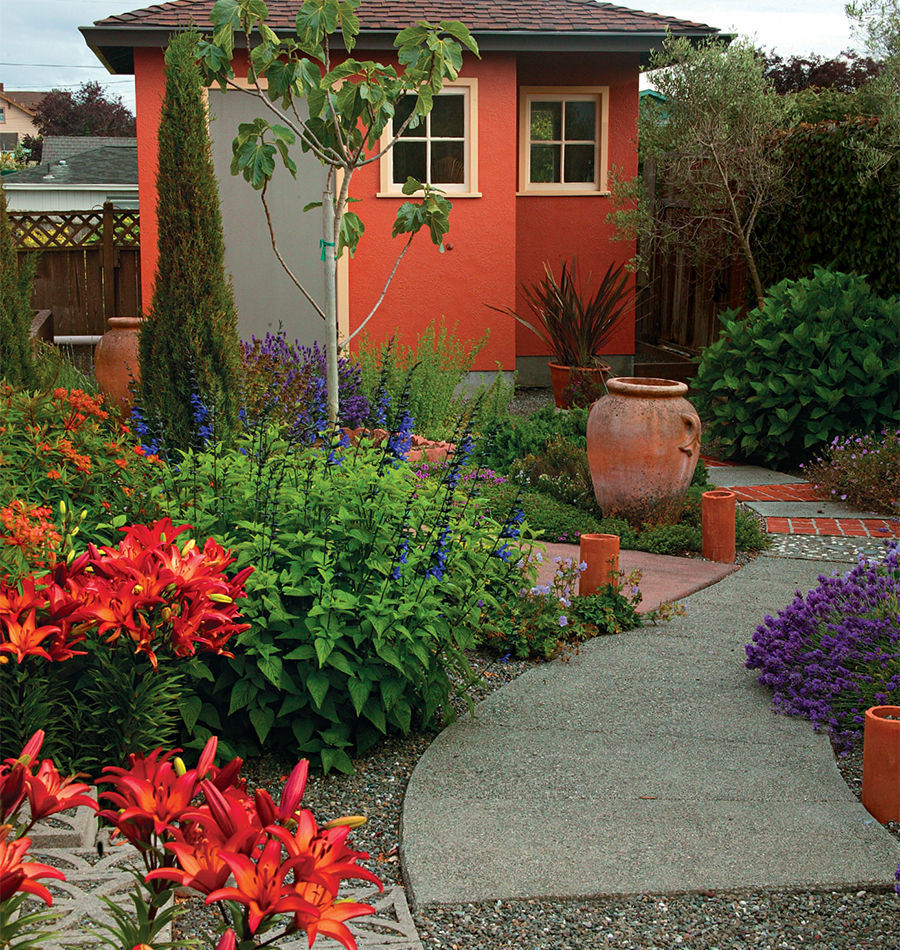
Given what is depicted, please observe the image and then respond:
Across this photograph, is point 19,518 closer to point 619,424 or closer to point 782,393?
→ point 619,424

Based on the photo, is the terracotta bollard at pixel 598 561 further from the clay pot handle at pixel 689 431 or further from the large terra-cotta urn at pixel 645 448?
the clay pot handle at pixel 689 431

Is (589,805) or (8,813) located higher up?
(8,813)

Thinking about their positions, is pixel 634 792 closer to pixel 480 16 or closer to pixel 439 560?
pixel 439 560

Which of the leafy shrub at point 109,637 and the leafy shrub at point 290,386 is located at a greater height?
the leafy shrub at point 290,386

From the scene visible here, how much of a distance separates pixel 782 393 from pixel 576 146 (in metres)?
5.21

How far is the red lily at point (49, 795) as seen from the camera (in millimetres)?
1607

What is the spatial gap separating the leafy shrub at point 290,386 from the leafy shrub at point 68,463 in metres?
1.65

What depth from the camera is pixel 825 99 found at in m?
11.5

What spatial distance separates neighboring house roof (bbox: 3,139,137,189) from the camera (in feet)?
83.9

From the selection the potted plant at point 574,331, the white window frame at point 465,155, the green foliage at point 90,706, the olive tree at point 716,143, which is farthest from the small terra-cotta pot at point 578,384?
the green foliage at point 90,706

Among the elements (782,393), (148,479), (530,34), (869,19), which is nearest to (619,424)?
(782,393)

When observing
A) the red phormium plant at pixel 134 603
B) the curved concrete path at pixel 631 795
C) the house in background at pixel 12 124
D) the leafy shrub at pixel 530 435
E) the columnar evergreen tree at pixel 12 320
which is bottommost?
the curved concrete path at pixel 631 795

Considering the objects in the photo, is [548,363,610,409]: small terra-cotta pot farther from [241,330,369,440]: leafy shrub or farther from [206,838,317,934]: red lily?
[206,838,317,934]: red lily

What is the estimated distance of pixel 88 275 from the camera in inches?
513
